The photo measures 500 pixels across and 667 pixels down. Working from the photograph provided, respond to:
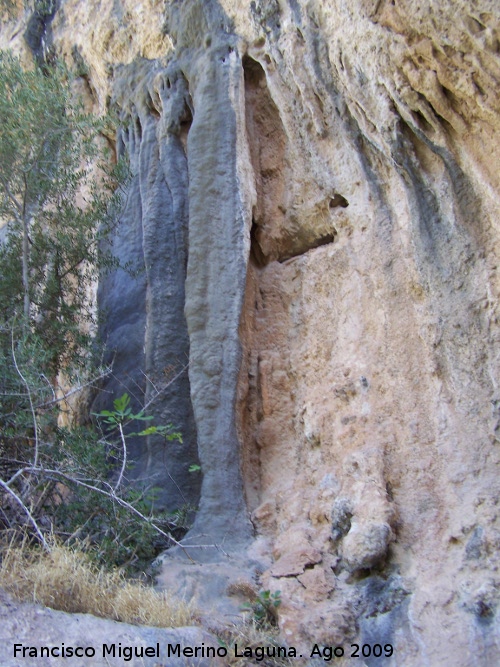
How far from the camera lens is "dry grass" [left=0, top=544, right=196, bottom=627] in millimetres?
4914

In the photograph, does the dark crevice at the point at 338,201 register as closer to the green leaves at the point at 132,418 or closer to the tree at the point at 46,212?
the green leaves at the point at 132,418

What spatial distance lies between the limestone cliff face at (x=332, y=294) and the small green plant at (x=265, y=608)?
111mm

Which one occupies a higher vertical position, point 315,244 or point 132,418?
point 315,244

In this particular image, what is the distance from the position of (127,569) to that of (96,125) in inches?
208

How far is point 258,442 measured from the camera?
7113 millimetres

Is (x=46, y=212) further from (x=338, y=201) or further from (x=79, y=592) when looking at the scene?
(x=79, y=592)

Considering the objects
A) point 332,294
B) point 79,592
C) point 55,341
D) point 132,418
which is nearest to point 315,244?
point 332,294

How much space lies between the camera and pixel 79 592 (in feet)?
16.6

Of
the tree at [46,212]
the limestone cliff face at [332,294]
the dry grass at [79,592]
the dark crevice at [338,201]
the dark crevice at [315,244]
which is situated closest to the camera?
the dry grass at [79,592]

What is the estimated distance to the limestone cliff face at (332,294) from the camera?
5.27m

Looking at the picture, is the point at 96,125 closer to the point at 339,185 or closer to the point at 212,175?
the point at 212,175

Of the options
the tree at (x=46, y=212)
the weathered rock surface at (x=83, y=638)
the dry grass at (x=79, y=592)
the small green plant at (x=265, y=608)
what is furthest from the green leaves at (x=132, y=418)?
the weathered rock surface at (x=83, y=638)

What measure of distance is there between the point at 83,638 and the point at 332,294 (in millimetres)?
3819

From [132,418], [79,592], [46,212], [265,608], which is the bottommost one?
[265,608]
